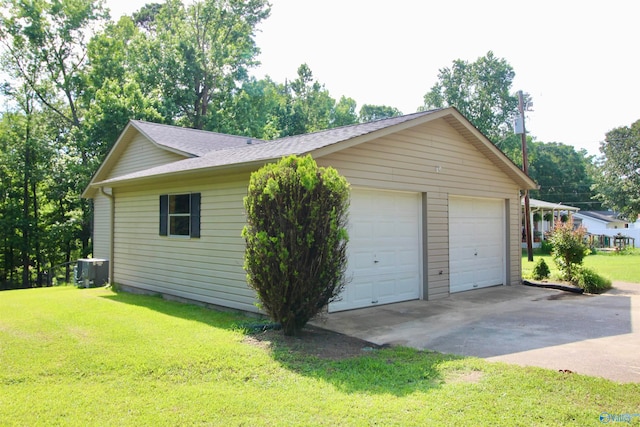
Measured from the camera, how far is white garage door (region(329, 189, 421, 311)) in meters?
8.20

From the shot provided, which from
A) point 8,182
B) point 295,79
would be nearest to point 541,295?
point 8,182

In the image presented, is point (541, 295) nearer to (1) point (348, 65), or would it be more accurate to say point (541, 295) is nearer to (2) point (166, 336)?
(2) point (166, 336)

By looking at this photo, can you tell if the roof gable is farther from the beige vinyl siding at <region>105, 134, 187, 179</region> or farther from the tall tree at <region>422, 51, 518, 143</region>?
the tall tree at <region>422, 51, 518, 143</region>

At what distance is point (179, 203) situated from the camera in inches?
385

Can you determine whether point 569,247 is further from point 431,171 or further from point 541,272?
point 431,171

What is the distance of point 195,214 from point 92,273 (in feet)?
19.0

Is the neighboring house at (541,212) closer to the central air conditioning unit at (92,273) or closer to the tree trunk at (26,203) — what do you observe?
the central air conditioning unit at (92,273)

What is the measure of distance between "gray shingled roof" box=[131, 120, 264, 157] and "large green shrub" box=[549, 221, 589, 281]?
9.53 meters

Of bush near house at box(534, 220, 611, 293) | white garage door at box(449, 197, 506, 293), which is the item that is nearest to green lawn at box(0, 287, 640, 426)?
white garage door at box(449, 197, 506, 293)

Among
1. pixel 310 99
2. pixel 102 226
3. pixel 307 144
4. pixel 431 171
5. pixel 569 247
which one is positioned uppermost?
pixel 310 99

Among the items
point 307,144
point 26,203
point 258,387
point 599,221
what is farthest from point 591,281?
point 599,221

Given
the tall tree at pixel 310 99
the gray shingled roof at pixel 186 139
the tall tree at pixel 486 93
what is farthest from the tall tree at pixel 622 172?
the gray shingled roof at pixel 186 139

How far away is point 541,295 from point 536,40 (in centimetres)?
574

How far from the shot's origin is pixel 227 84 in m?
28.8
